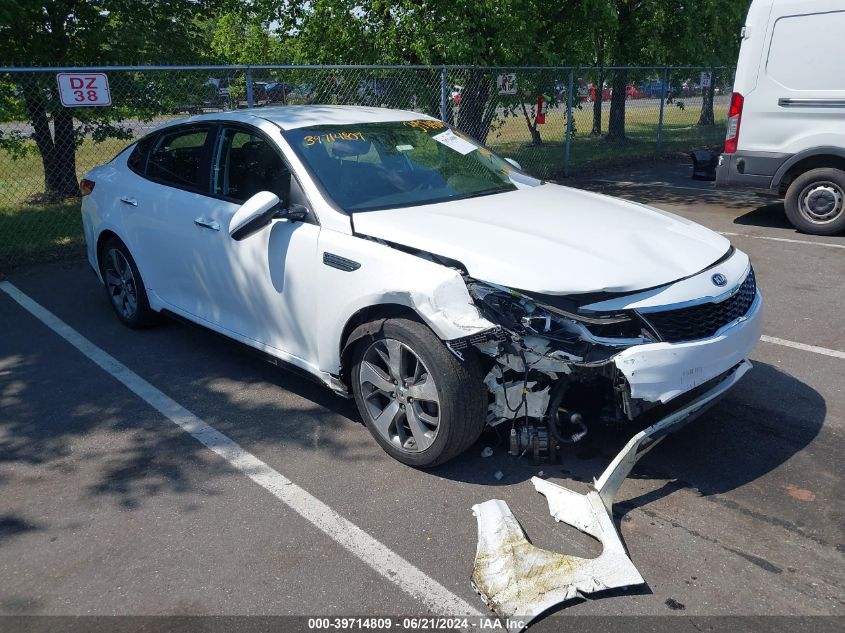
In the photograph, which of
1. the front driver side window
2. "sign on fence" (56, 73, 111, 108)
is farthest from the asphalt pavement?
"sign on fence" (56, 73, 111, 108)

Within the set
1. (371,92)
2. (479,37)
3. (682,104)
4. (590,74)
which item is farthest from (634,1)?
(371,92)

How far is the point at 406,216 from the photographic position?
3.92 metres

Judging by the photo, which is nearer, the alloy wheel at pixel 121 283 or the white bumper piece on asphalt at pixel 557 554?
the white bumper piece on asphalt at pixel 557 554

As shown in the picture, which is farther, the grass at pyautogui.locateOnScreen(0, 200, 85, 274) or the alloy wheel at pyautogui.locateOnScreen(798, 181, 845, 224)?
the alloy wheel at pyautogui.locateOnScreen(798, 181, 845, 224)

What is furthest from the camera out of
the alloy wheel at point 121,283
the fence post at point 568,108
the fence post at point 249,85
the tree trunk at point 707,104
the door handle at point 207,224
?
the tree trunk at point 707,104

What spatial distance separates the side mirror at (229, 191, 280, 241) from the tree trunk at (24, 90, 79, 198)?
6.94 metres

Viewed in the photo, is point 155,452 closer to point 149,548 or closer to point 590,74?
point 149,548

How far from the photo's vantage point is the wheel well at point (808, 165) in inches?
331

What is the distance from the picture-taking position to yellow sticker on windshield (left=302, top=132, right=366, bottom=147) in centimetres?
439

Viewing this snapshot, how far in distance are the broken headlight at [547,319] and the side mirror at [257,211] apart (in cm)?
136

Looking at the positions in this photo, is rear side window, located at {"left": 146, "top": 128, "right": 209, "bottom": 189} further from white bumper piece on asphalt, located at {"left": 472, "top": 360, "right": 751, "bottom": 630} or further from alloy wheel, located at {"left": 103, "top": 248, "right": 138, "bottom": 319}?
white bumper piece on asphalt, located at {"left": 472, "top": 360, "right": 751, "bottom": 630}

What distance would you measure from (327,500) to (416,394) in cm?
65

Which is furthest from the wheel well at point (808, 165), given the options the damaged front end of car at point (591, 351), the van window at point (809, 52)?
the damaged front end of car at point (591, 351)

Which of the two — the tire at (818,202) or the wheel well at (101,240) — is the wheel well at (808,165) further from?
the wheel well at (101,240)
